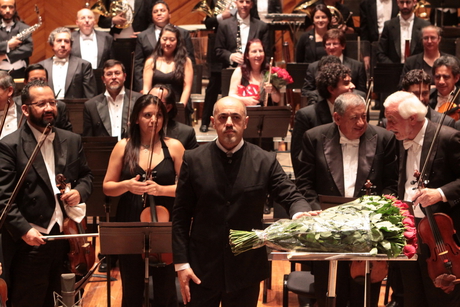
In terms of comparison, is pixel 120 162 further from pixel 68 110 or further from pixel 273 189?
pixel 68 110

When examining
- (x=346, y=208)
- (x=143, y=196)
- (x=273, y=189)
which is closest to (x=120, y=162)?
(x=143, y=196)

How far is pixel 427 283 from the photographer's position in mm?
3658

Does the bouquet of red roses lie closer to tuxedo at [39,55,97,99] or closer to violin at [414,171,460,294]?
tuxedo at [39,55,97,99]

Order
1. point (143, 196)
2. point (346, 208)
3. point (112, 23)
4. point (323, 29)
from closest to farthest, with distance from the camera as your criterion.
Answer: point (346, 208), point (143, 196), point (323, 29), point (112, 23)

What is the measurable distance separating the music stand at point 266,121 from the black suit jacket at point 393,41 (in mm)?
2435

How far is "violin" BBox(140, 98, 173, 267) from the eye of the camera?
3.76 meters

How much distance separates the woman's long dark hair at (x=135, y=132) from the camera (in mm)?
3934

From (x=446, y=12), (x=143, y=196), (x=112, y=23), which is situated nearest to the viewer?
(x=143, y=196)

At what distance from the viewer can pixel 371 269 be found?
3.50 meters

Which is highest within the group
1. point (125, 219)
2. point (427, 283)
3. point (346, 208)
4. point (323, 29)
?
point (323, 29)

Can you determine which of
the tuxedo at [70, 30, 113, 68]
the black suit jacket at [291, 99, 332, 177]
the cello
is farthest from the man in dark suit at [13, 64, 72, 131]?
the cello

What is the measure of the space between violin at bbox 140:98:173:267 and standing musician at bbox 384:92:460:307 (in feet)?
4.33

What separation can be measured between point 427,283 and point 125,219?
5.76 ft

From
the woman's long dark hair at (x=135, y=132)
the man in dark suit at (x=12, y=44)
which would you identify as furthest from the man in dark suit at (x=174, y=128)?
the man in dark suit at (x=12, y=44)
